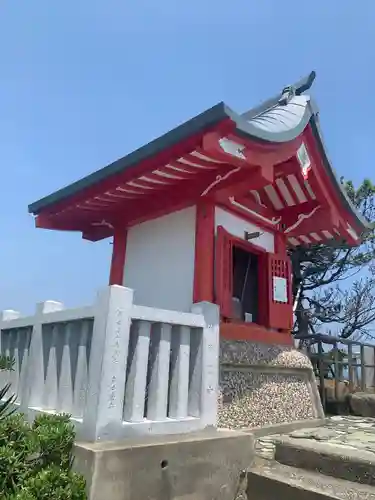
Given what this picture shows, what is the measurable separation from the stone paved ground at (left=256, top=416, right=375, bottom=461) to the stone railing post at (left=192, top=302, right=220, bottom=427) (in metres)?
0.79

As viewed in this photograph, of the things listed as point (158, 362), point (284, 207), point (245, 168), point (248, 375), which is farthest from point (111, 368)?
point (284, 207)

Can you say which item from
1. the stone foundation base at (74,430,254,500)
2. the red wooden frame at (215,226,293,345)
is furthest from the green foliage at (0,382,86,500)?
the red wooden frame at (215,226,293,345)

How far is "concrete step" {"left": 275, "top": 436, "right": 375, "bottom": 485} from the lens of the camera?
3.32 meters

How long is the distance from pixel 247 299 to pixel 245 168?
102 inches

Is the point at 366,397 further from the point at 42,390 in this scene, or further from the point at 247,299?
the point at 42,390

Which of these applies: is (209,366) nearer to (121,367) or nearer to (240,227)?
(121,367)

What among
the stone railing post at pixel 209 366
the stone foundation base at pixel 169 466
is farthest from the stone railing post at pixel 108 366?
the stone railing post at pixel 209 366

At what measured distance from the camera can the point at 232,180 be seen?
5316 millimetres

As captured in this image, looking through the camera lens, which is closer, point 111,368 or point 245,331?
point 111,368

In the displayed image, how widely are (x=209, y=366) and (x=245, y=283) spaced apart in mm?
3227

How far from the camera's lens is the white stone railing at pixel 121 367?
128 inches

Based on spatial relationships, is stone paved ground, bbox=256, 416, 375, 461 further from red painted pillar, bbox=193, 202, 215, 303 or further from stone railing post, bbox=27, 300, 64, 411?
stone railing post, bbox=27, 300, 64, 411

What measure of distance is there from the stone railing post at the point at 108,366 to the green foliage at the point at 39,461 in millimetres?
199

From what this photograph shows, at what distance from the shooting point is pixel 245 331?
5699 mm
